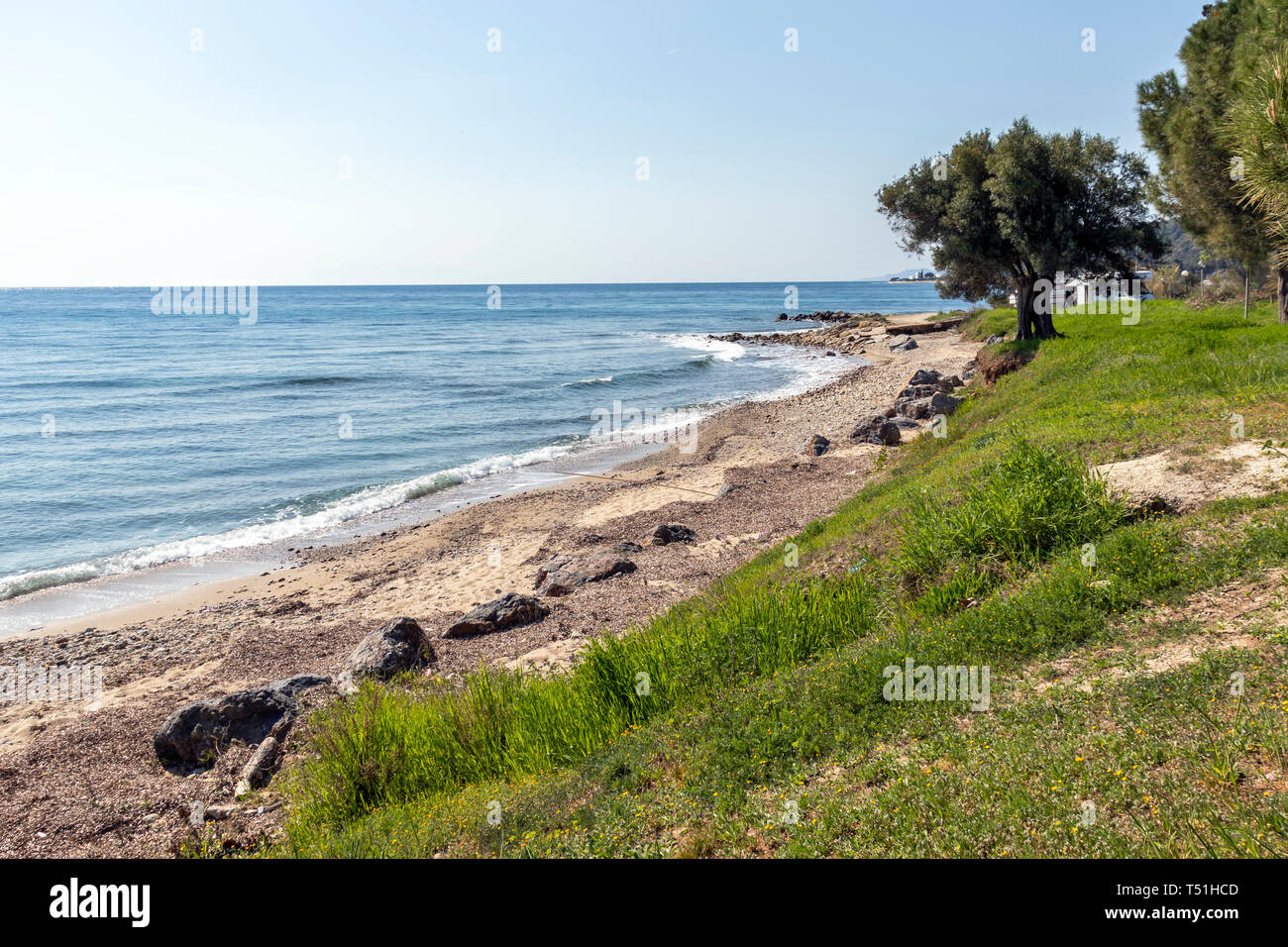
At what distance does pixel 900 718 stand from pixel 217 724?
8.15 meters

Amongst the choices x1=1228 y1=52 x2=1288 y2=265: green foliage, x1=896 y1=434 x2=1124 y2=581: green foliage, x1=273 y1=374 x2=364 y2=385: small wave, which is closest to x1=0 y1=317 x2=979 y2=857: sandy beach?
x1=896 y1=434 x2=1124 y2=581: green foliage

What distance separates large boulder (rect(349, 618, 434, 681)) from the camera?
10367 millimetres

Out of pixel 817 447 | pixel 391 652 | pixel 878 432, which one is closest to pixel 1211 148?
pixel 878 432

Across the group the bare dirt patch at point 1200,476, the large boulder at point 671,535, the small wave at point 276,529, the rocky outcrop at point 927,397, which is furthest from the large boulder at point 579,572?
the rocky outcrop at point 927,397

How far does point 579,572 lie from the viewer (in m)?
14.1

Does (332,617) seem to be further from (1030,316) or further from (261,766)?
(1030,316)

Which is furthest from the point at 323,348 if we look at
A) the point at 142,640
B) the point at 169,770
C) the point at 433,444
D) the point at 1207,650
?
the point at 1207,650

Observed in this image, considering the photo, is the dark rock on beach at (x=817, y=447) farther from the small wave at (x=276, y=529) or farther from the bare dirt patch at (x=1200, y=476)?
the bare dirt patch at (x=1200, y=476)

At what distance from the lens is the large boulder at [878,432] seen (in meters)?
22.7

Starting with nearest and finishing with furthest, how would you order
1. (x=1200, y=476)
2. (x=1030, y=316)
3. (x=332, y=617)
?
(x=1200, y=476), (x=332, y=617), (x=1030, y=316)

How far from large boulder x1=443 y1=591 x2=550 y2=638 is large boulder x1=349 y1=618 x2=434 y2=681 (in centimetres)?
90

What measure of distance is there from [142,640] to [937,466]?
46.8 feet
